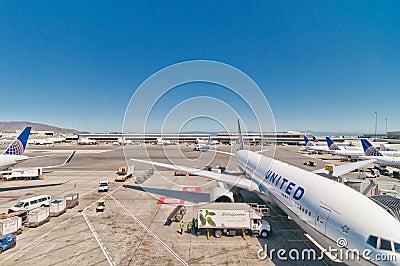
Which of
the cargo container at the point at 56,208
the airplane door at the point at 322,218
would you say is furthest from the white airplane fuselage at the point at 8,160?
the airplane door at the point at 322,218

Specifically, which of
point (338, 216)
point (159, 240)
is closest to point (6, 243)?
point (159, 240)

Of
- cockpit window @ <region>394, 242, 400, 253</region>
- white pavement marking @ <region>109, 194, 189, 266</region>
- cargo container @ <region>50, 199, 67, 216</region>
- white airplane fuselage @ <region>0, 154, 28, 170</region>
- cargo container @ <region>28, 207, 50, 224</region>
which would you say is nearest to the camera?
cockpit window @ <region>394, 242, 400, 253</region>

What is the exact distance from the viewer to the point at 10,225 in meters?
16.6

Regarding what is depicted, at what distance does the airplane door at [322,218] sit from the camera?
1176 cm

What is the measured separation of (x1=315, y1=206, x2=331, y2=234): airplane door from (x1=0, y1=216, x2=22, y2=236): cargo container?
22.1 m

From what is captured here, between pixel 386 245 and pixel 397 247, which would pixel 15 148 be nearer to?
pixel 386 245

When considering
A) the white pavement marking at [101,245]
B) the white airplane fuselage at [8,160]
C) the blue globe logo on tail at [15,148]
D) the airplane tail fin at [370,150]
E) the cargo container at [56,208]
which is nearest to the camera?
the white pavement marking at [101,245]

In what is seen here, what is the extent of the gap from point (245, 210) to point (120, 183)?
25397 millimetres

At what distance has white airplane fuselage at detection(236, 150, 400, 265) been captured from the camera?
31.4 ft

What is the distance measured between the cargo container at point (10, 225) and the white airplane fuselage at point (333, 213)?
21.6 metres

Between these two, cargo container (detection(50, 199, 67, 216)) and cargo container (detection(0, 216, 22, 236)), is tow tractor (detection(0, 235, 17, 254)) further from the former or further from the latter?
cargo container (detection(50, 199, 67, 216))

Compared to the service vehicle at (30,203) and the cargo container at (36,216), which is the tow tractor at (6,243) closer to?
the cargo container at (36,216)

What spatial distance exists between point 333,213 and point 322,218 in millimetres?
755

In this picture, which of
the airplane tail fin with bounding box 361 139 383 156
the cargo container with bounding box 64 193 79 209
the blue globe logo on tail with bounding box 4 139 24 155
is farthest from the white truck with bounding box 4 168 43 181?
the airplane tail fin with bounding box 361 139 383 156
